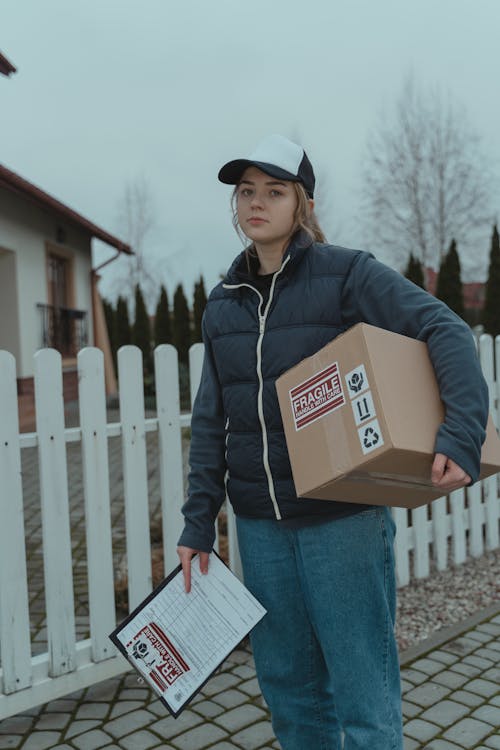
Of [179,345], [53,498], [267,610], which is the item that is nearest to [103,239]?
[179,345]

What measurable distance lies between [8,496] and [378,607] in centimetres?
156

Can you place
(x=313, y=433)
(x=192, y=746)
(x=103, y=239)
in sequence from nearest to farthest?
(x=313, y=433), (x=192, y=746), (x=103, y=239)

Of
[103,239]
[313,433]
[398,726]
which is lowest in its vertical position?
[398,726]

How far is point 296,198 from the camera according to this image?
181 centimetres

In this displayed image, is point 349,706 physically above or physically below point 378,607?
below

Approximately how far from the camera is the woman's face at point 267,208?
1769mm

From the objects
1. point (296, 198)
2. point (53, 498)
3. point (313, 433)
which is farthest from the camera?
point (53, 498)

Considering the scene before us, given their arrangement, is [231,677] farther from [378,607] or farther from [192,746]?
[378,607]

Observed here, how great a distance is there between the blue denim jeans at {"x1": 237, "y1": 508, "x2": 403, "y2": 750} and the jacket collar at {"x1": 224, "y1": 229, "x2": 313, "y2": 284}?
0.66m

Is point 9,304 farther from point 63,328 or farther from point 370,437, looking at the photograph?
point 370,437

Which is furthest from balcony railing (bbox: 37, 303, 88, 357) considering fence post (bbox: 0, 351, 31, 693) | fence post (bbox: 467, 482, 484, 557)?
fence post (bbox: 0, 351, 31, 693)

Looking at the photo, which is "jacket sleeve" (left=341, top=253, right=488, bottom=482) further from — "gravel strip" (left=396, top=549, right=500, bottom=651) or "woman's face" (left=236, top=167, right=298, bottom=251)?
"gravel strip" (left=396, top=549, right=500, bottom=651)

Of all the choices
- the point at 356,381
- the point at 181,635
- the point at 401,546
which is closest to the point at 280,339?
the point at 356,381

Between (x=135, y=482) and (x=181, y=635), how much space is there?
119 centimetres
